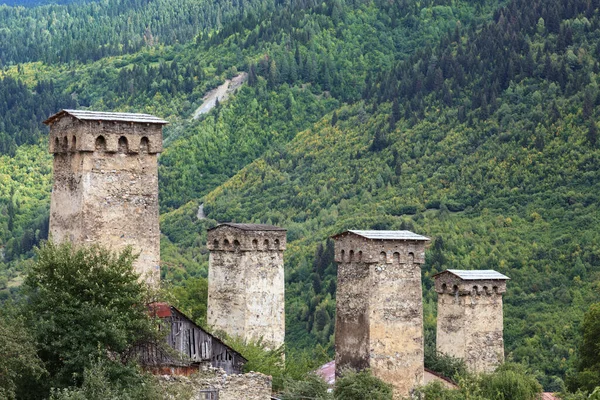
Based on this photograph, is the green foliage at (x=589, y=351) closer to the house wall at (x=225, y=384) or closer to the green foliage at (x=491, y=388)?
the green foliage at (x=491, y=388)

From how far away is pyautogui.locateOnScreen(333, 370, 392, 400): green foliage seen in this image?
52.7m

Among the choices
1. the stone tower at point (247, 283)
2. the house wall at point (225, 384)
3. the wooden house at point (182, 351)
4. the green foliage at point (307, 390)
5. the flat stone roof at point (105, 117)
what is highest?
the flat stone roof at point (105, 117)

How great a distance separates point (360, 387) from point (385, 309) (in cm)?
401

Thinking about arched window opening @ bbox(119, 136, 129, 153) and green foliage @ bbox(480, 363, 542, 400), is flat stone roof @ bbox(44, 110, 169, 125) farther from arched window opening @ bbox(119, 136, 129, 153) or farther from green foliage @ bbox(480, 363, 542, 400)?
green foliage @ bbox(480, 363, 542, 400)

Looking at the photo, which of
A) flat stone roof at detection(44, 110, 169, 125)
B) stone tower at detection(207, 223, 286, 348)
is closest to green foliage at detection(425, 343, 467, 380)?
stone tower at detection(207, 223, 286, 348)

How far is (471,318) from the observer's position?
6881 centimetres

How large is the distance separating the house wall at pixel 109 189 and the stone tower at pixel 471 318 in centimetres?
2737

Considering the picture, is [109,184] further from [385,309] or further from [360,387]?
[385,309]

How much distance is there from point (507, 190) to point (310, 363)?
68616mm

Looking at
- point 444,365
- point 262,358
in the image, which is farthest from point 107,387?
point 444,365

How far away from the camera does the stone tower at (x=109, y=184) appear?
43.1 metres

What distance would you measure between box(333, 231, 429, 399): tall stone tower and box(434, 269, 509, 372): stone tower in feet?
39.5

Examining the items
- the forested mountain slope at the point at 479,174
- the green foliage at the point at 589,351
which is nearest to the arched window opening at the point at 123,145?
the green foliage at the point at 589,351

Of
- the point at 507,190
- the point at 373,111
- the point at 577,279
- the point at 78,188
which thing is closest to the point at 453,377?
the point at 78,188
